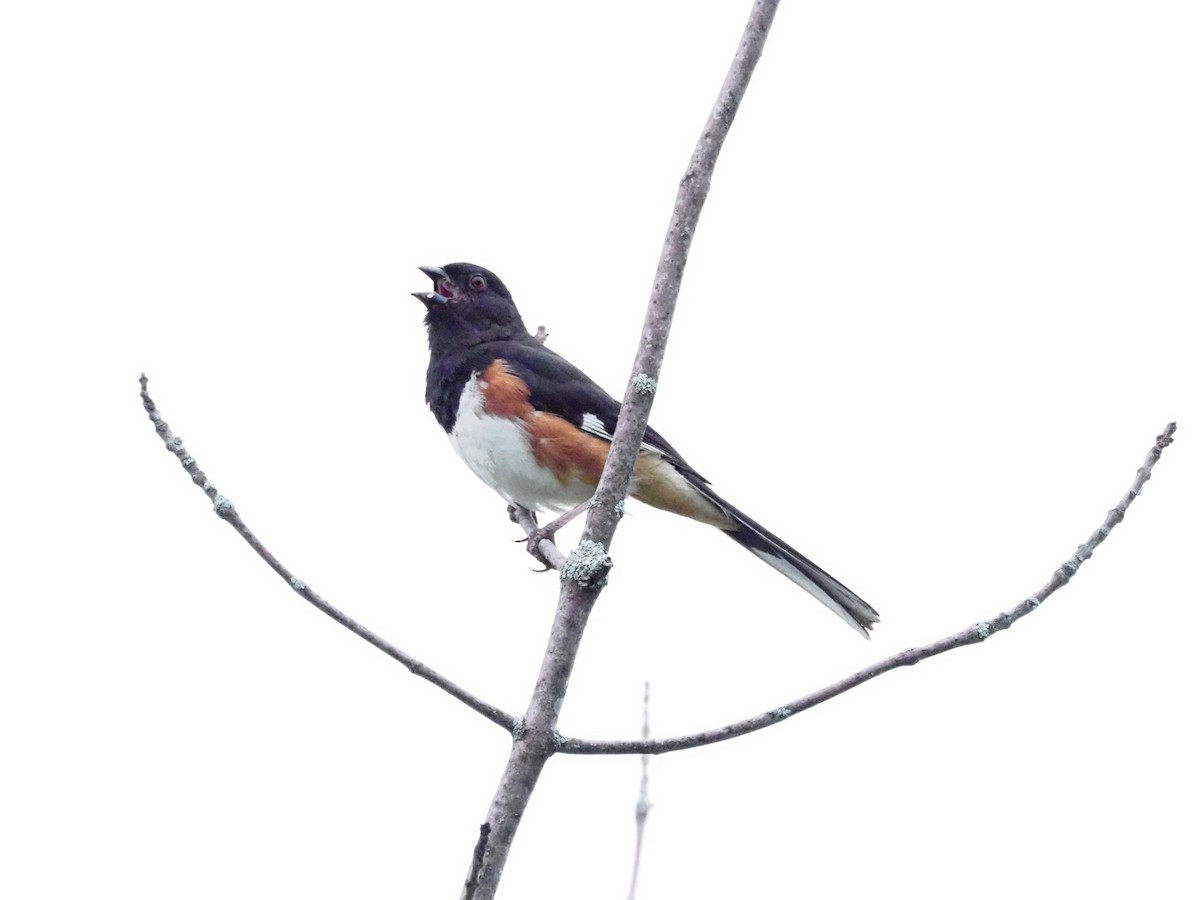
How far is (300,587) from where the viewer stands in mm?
2883

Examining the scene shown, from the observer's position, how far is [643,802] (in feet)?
9.38

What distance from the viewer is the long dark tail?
514 centimetres

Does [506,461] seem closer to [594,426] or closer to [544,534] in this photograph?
[594,426]

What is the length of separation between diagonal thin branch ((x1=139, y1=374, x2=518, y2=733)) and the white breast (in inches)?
128

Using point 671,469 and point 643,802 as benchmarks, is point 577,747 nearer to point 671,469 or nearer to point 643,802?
point 643,802

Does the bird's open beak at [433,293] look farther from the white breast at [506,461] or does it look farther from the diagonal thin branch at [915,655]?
the diagonal thin branch at [915,655]

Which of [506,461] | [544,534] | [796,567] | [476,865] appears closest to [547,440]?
[506,461]

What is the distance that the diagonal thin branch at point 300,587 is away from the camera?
2.80 m

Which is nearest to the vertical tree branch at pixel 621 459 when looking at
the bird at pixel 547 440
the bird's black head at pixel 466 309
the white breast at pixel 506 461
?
the bird at pixel 547 440

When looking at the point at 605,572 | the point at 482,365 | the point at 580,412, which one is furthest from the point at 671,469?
the point at 605,572

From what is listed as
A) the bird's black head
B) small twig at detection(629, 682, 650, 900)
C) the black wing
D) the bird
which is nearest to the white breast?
the bird

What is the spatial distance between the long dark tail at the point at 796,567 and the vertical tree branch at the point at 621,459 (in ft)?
7.60

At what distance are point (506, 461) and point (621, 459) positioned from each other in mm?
3301

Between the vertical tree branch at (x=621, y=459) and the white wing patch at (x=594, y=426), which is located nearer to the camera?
the vertical tree branch at (x=621, y=459)
